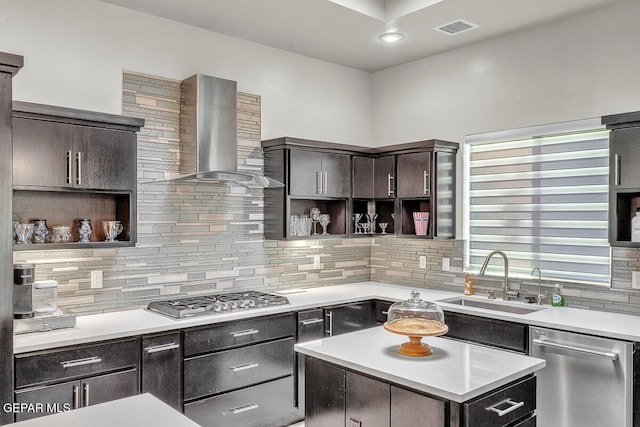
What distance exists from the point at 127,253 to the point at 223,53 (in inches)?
69.3

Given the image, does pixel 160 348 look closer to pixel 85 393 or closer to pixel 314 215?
pixel 85 393

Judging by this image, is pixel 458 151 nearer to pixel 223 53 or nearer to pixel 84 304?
pixel 223 53

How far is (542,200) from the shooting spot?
3934mm

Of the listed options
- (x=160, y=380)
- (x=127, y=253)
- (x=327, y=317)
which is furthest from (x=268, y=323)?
(x=127, y=253)

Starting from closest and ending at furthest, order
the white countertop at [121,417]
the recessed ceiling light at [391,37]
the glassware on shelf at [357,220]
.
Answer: the white countertop at [121,417] → the recessed ceiling light at [391,37] → the glassware on shelf at [357,220]

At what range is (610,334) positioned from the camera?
2.88 meters

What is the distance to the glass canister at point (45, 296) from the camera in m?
2.92

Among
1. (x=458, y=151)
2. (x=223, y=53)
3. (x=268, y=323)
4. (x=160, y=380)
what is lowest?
(x=160, y=380)

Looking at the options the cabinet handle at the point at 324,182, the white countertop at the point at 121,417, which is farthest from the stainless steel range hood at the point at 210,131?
the white countertop at the point at 121,417

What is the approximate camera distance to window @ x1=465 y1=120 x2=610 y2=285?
3627mm

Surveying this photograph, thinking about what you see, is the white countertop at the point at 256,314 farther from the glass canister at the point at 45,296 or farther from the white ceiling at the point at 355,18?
the white ceiling at the point at 355,18

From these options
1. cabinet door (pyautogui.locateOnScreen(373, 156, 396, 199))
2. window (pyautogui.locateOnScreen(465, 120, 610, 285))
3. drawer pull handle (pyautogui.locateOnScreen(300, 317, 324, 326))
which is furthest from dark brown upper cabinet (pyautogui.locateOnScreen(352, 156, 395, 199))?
drawer pull handle (pyautogui.locateOnScreen(300, 317, 324, 326))

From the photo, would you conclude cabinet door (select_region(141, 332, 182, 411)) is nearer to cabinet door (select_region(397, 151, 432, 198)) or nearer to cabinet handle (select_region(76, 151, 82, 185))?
cabinet handle (select_region(76, 151, 82, 185))

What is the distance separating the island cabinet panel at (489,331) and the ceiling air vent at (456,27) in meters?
2.17
